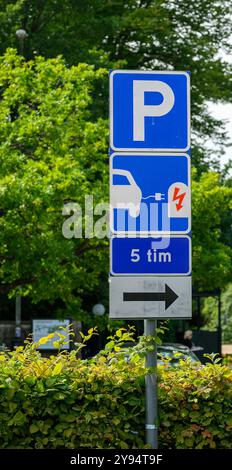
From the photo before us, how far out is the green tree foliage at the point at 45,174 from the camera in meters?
23.0

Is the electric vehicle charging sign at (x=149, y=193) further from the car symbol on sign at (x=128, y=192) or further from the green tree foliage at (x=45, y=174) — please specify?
the green tree foliage at (x=45, y=174)

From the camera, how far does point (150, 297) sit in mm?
7199

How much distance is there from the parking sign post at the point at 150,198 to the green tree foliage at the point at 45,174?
14891 millimetres

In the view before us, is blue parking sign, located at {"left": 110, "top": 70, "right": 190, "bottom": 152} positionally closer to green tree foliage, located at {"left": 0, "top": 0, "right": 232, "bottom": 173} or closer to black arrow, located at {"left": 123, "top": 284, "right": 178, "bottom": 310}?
black arrow, located at {"left": 123, "top": 284, "right": 178, "bottom": 310}

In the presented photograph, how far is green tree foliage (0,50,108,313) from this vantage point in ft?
75.4

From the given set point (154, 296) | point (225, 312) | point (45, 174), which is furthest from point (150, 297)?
point (225, 312)

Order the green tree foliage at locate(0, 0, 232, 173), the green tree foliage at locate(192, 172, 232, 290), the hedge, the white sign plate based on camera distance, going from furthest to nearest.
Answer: the green tree foliage at locate(0, 0, 232, 173), the green tree foliage at locate(192, 172, 232, 290), the white sign plate, the hedge

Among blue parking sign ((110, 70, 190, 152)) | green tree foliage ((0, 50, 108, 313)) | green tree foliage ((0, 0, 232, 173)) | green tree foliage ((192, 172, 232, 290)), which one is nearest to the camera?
blue parking sign ((110, 70, 190, 152))

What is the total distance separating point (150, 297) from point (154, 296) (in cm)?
3

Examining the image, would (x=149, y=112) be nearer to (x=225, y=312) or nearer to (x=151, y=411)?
(x=151, y=411)

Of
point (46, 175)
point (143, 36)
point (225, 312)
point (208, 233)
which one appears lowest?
point (46, 175)

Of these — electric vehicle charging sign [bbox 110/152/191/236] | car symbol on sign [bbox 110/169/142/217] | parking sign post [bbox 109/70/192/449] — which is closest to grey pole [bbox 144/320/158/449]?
parking sign post [bbox 109/70/192/449]

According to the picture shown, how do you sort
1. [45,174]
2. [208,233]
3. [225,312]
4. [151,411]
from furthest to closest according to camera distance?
[225,312] < [208,233] < [45,174] < [151,411]
